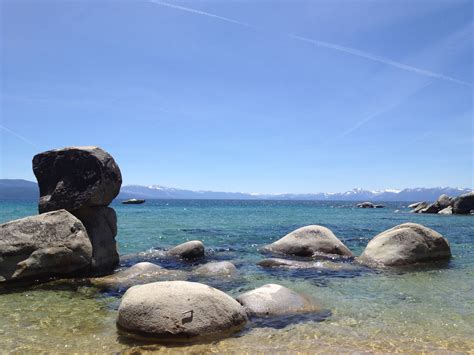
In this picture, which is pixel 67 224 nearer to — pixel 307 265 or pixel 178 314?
pixel 178 314

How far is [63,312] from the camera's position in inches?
387

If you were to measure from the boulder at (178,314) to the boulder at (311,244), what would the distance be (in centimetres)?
1024

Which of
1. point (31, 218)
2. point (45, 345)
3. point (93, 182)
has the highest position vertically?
point (93, 182)

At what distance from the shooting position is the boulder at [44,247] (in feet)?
40.0

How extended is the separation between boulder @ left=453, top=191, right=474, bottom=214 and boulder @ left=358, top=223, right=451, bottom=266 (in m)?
44.6

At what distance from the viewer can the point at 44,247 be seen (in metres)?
12.6

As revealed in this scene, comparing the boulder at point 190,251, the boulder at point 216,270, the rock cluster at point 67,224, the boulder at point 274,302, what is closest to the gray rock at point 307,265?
the boulder at point 216,270

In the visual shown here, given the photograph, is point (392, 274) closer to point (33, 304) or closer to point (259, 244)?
point (259, 244)

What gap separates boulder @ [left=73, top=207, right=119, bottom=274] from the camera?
14531 mm

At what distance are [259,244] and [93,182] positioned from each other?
11915 millimetres

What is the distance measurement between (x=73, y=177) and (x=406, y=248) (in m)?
13.5

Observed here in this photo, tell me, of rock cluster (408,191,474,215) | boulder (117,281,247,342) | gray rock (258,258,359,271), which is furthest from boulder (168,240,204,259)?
rock cluster (408,191,474,215)

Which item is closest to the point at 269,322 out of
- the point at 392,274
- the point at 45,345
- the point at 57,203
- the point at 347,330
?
the point at 347,330

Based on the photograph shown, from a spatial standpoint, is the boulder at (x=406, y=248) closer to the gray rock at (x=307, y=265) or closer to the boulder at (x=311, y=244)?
the gray rock at (x=307, y=265)
